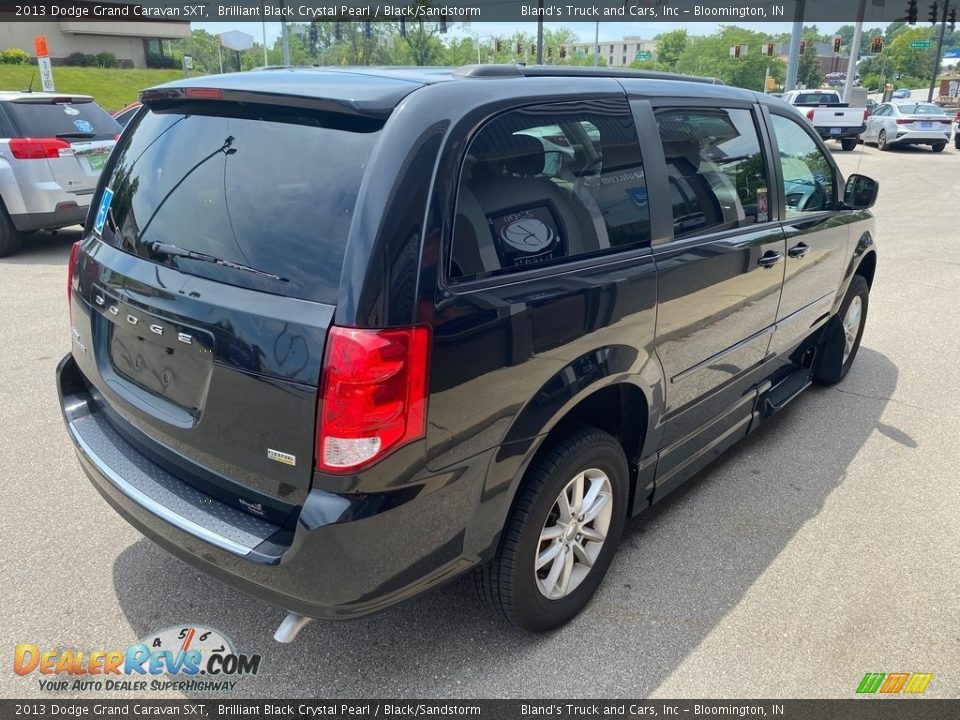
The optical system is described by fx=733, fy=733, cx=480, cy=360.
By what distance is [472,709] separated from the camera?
232cm

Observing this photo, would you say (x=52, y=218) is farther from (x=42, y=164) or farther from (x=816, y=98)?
(x=816, y=98)

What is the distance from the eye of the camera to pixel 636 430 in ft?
9.41

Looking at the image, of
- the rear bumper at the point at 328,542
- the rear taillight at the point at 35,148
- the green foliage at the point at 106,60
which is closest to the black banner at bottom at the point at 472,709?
the rear bumper at the point at 328,542

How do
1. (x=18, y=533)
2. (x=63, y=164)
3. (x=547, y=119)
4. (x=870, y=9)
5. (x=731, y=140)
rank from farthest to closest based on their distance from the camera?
(x=870, y=9)
(x=63, y=164)
(x=731, y=140)
(x=18, y=533)
(x=547, y=119)

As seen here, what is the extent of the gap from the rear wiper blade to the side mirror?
3.68 meters

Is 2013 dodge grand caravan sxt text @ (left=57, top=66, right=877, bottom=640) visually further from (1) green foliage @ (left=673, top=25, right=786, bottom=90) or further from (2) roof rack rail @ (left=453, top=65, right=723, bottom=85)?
(1) green foliage @ (left=673, top=25, right=786, bottom=90)

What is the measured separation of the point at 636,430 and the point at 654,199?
2.91 feet

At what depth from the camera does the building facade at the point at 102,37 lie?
51.0 m

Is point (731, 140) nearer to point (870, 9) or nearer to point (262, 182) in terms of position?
point (262, 182)

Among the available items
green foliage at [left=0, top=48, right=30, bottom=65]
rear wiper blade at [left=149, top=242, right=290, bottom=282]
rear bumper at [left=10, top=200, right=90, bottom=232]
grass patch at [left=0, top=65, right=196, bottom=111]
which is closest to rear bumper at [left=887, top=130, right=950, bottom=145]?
rear bumper at [left=10, top=200, right=90, bottom=232]

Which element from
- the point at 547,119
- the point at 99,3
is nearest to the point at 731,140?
the point at 547,119

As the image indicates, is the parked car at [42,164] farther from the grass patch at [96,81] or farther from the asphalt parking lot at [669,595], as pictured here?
the grass patch at [96,81]

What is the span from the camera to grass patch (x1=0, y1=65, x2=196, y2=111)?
36281 mm

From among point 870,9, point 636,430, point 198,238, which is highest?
point 870,9
